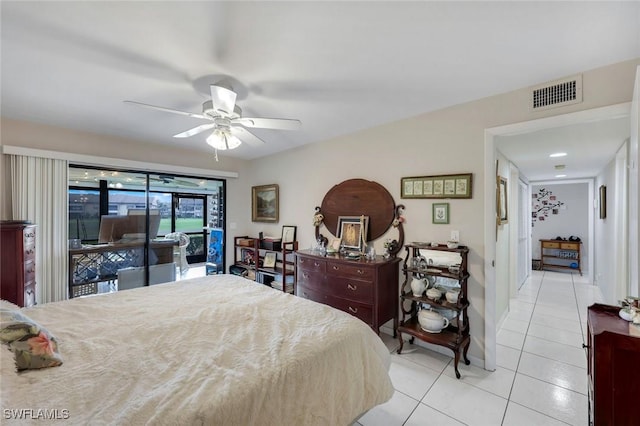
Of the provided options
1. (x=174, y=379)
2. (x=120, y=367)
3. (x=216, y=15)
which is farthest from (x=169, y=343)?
(x=216, y=15)

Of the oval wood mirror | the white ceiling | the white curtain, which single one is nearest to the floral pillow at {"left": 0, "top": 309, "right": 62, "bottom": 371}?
the white ceiling

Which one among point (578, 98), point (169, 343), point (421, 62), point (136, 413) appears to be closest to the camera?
point (136, 413)

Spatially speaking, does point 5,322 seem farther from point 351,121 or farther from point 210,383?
point 351,121

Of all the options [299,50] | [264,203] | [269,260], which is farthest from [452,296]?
[264,203]

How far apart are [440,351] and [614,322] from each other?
163cm

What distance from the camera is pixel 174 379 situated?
1.11 m

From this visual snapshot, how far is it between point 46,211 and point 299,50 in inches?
141

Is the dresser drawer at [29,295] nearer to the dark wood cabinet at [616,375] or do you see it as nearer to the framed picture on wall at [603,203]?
the dark wood cabinet at [616,375]

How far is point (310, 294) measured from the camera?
322cm

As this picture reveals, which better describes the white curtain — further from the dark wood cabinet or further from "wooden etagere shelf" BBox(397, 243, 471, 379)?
the dark wood cabinet

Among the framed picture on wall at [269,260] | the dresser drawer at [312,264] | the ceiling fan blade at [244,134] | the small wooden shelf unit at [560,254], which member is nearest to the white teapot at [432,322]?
the dresser drawer at [312,264]

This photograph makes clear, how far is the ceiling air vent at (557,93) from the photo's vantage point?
1.95 meters

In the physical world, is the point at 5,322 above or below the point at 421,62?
below

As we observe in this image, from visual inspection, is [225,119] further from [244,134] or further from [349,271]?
[349,271]
